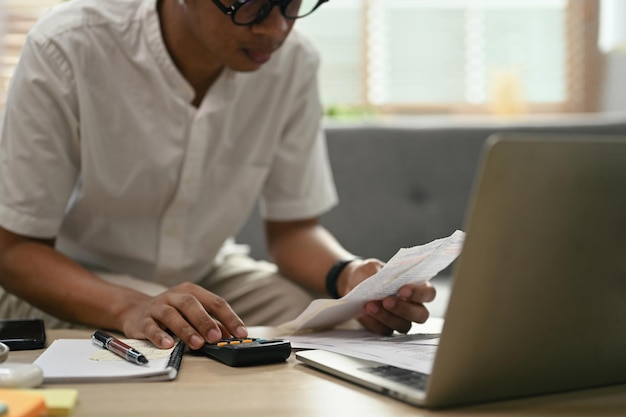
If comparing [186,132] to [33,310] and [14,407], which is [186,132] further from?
[14,407]

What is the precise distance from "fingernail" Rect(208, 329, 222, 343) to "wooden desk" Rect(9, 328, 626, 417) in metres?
0.09

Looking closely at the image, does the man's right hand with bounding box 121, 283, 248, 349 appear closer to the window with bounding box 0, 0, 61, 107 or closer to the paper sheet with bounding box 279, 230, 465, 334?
the paper sheet with bounding box 279, 230, 465, 334

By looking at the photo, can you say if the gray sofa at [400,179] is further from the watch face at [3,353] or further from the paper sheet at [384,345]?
the watch face at [3,353]

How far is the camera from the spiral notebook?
685 mm

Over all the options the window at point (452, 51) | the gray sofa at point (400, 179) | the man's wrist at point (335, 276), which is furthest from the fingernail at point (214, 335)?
the window at point (452, 51)

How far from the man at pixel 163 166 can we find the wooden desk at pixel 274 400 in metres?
0.22

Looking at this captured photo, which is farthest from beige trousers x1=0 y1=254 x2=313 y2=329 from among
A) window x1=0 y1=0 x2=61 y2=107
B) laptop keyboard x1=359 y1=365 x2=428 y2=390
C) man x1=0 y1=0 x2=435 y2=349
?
window x1=0 y1=0 x2=61 y2=107

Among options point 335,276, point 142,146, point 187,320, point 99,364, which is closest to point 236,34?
point 142,146

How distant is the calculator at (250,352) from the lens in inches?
30.1

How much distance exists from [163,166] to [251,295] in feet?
1.00

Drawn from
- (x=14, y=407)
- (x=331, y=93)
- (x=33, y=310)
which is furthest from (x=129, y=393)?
(x=331, y=93)

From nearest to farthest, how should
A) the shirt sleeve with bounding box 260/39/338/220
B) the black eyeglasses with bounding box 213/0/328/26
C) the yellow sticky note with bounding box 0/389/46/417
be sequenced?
1. the yellow sticky note with bounding box 0/389/46/417
2. the black eyeglasses with bounding box 213/0/328/26
3. the shirt sleeve with bounding box 260/39/338/220

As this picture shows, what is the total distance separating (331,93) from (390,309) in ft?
8.41

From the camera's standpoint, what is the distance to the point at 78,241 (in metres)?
1.41
